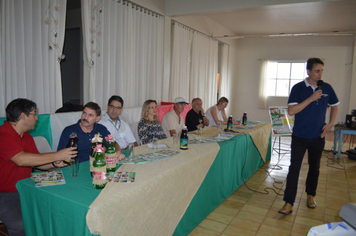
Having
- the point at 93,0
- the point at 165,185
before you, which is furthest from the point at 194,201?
the point at 93,0

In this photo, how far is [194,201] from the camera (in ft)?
7.54

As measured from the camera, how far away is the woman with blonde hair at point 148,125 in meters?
3.24

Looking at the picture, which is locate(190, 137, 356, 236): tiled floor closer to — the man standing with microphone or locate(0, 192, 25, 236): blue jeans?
the man standing with microphone

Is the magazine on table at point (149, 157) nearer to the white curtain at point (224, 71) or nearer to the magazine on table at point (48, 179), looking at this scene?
the magazine on table at point (48, 179)

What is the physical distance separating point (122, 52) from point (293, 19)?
5.22 metres

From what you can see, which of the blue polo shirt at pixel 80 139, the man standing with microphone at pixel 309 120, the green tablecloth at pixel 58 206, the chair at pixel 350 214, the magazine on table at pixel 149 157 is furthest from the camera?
the man standing with microphone at pixel 309 120

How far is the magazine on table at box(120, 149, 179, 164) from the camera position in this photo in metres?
2.05

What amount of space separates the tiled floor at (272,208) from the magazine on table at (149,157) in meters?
0.73

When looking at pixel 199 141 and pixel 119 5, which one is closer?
pixel 199 141

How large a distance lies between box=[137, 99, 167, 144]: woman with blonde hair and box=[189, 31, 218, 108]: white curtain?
4.01 metres

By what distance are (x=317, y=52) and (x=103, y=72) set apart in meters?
8.15

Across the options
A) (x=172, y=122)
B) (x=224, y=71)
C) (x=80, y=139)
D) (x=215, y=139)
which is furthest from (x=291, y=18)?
(x=80, y=139)

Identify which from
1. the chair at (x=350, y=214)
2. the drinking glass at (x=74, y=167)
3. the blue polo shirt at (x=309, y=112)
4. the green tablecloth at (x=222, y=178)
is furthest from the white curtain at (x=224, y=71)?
the chair at (x=350, y=214)

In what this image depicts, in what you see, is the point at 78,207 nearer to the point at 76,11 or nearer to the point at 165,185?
the point at 165,185
